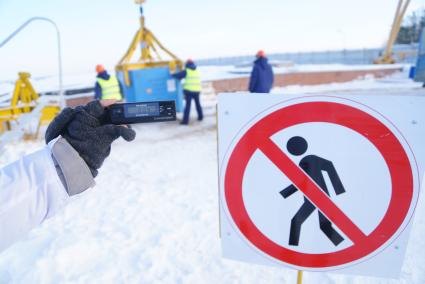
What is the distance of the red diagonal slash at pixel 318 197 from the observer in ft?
3.54

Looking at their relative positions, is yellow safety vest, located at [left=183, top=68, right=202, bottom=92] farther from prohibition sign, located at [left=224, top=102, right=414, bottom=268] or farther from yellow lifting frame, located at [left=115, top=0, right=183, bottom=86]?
prohibition sign, located at [left=224, top=102, right=414, bottom=268]

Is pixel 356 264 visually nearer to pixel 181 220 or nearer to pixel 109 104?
pixel 109 104

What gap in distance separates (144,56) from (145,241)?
6.63 metres

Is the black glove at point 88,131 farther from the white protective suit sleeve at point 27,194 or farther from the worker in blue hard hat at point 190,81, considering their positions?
the worker in blue hard hat at point 190,81

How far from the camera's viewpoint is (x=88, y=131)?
108 centimetres

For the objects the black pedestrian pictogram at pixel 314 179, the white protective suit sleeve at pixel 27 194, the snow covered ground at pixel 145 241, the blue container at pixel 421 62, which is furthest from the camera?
the blue container at pixel 421 62

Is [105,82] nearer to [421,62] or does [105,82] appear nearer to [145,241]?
[145,241]

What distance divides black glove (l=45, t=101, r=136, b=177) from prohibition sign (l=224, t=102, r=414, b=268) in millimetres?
473

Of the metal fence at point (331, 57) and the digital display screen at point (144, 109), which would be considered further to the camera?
the metal fence at point (331, 57)

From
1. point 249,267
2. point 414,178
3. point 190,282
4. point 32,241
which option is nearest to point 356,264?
point 414,178

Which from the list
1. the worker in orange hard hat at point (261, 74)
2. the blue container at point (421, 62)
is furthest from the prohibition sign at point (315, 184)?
the blue container at point (421, 62)

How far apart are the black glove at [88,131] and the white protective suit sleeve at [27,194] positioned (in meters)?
0.10

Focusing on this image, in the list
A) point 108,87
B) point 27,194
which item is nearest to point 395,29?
point 108,87

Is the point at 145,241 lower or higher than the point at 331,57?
lower
